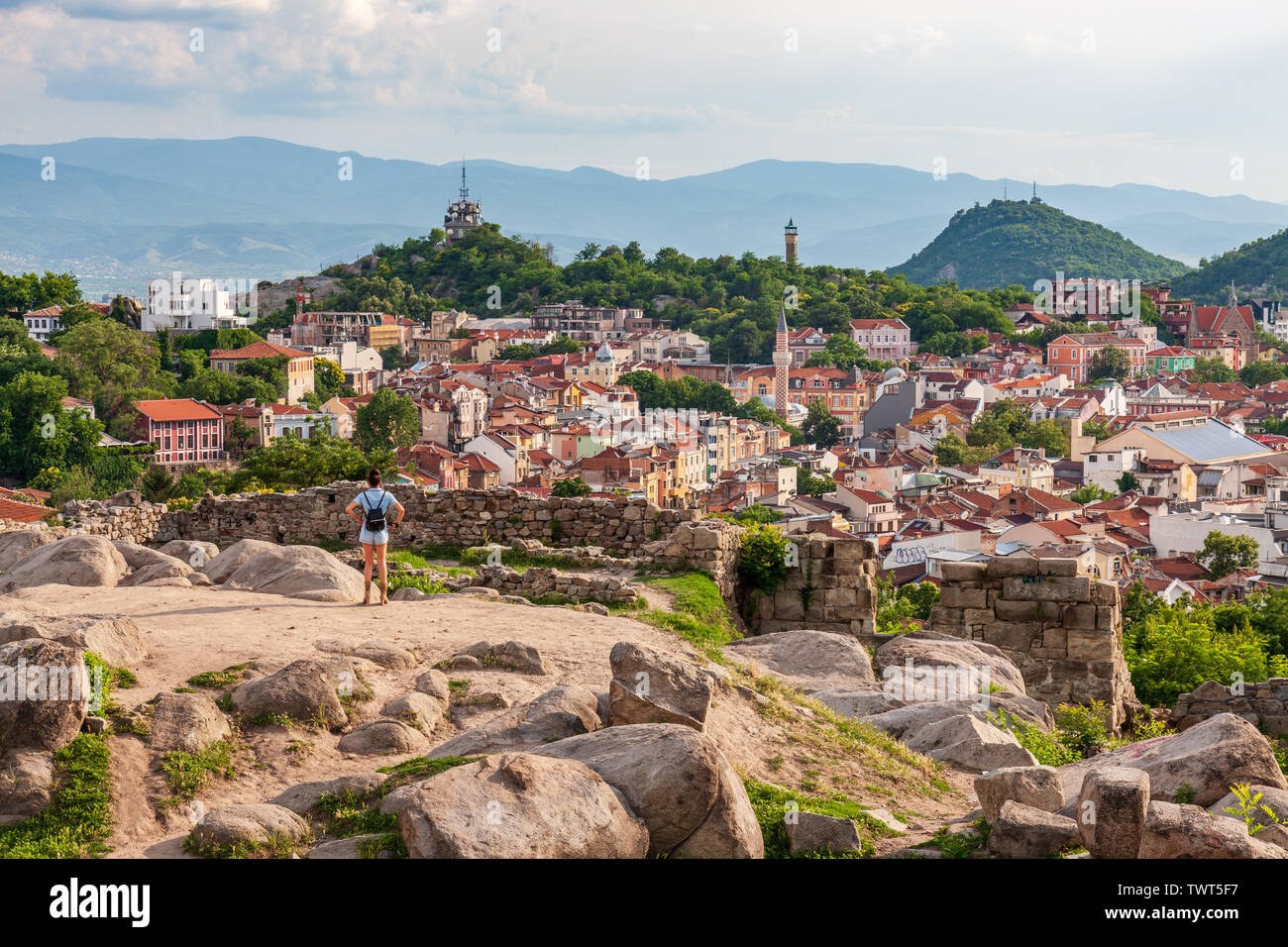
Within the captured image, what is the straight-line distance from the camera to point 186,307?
119m

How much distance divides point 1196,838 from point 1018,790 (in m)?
1.08

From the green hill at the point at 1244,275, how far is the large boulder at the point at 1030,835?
18385cm

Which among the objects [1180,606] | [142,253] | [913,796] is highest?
[142,253]

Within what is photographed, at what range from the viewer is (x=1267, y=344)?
145 metres

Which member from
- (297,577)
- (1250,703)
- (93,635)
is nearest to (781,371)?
(1250,703)

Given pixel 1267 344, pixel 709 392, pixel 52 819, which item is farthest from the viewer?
pixel 1267 344

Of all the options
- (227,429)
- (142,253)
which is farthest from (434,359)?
(142,253)

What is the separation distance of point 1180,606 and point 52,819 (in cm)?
3229

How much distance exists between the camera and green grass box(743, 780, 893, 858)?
661cm

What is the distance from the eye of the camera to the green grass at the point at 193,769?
6.96m

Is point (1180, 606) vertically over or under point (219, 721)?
under

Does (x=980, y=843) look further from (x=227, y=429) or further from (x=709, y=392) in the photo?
(x=709, y=392)

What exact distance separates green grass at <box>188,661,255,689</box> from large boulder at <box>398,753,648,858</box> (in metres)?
2.33
